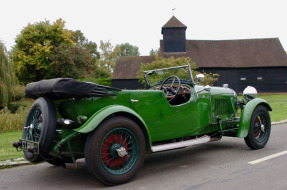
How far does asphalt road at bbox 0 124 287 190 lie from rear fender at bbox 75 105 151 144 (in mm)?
849

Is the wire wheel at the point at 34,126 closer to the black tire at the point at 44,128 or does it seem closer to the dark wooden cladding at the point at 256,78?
the black tire at the point at 44,128

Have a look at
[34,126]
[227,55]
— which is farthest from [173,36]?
[34,126]

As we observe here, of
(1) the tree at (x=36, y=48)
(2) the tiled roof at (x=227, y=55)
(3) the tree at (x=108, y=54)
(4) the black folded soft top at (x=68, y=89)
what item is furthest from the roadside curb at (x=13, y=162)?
(3) the tree at (x=108, y=54)

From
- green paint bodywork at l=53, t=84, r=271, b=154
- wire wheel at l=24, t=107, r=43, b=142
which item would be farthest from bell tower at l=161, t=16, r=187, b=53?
wire wheel at l=24, t=107, r=43, b=142

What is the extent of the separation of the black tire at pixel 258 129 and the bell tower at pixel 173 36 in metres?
34.5

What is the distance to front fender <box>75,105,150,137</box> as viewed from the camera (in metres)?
3.42

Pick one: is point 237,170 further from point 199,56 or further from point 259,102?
point 199,56

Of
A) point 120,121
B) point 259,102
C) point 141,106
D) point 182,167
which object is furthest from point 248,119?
point 120,121

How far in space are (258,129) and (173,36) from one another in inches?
1383

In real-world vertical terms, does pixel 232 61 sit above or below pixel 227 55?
below

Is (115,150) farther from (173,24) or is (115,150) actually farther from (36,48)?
(173,24)

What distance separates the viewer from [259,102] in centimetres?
581

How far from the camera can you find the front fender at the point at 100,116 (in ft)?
11.2

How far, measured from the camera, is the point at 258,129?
19.1 feet
